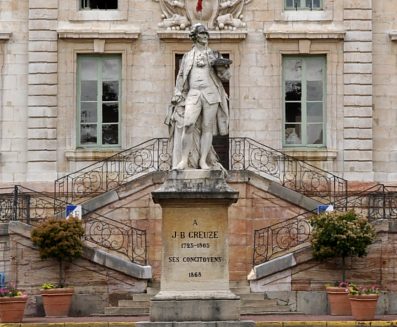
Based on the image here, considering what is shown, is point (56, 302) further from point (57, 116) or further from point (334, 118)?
point (334, 118)

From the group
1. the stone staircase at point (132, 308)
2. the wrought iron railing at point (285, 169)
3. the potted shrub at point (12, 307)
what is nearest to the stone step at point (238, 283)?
the stone staircase at point (132, 308)

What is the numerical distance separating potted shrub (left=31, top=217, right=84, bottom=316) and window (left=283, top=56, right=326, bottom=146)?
7.87m

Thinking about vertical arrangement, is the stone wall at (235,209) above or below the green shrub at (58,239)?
above

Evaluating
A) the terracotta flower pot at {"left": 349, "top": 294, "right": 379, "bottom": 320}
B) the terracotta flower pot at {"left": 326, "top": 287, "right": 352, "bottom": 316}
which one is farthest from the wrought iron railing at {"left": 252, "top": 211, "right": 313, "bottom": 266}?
the terracotta flower pot at {"left": 349, "top": 294, "right": 379, "bottom": 320}

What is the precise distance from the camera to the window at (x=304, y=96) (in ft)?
130

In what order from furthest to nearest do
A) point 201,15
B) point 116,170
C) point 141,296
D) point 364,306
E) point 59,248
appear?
point 201,15 < point 116,170 < point 59,248 < point 141,296 < point 364,306

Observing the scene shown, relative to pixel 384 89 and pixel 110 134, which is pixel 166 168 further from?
pixel 384 89

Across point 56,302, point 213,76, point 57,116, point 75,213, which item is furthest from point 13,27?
point 213,76

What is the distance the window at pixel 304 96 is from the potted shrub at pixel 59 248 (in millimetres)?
7871

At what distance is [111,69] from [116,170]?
9.24ft

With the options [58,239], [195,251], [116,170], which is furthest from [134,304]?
[195,251]

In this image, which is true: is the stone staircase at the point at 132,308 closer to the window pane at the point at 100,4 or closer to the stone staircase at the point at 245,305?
the stone staircase at the point at 245,305

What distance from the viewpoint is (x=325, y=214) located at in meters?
34.0

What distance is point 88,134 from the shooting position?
39500 millimetres
